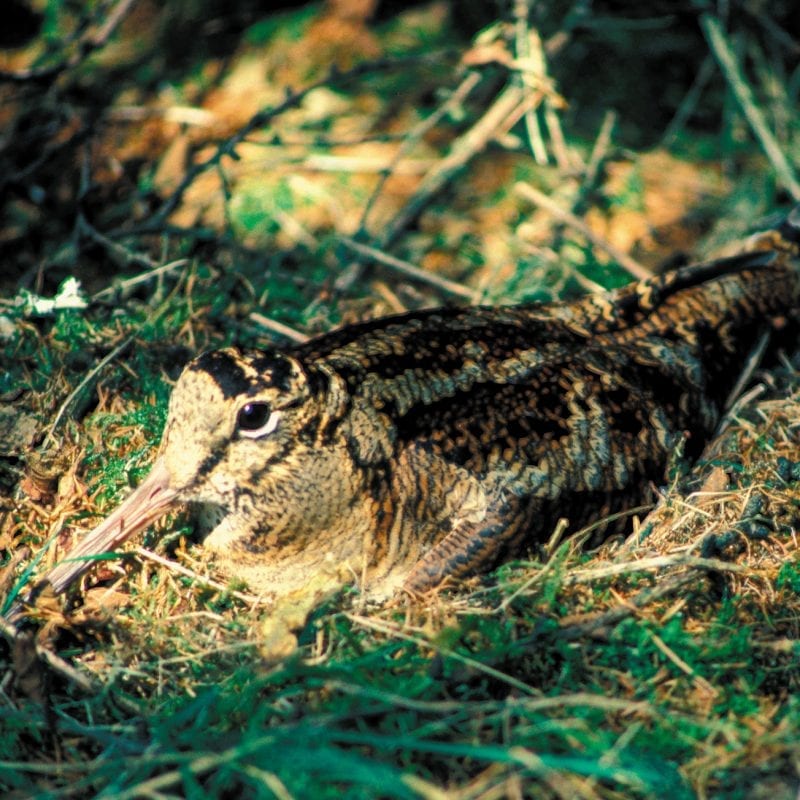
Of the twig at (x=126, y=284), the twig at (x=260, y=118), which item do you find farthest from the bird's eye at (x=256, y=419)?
the twig at (x=260, y=118)

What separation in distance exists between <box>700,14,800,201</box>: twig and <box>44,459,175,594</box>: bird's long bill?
3.44 meters

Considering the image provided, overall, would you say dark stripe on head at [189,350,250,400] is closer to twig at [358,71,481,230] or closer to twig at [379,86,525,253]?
twig at [358,71,481,230]

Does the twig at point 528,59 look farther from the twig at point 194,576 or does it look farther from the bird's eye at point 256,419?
the twig at point 194,576

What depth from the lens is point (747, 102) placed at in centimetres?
520

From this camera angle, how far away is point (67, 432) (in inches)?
133

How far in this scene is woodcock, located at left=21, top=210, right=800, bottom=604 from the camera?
2.90 metres

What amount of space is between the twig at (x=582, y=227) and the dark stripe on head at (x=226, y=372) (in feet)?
7.06

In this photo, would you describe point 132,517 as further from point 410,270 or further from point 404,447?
point 410,270

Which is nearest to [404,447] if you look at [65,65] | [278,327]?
[278,327]

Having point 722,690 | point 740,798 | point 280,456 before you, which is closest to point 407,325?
point 280,456

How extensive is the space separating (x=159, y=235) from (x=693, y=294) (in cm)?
248

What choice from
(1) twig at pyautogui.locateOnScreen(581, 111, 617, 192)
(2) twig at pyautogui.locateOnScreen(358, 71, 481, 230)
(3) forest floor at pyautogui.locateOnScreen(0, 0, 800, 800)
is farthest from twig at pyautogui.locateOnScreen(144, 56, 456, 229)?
(1) twig at pyautogui.locateOnScreen(581, 111, 617, 192)

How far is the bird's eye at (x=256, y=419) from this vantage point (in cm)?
286

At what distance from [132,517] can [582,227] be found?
2.67 meters
